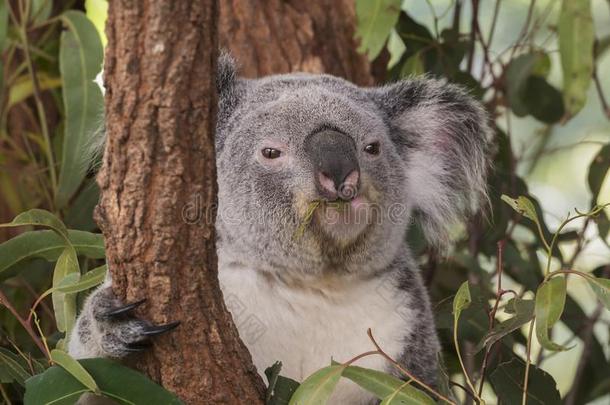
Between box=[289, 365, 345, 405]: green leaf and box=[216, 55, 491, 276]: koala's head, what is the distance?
17.9 inches

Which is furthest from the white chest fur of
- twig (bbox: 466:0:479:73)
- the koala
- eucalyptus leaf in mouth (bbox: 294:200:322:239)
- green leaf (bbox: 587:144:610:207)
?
twig (bbox: 466:0:479:73)

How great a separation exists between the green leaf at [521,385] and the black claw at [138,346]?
107 centimetres

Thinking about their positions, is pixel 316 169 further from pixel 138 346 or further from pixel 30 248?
pixel 30 248

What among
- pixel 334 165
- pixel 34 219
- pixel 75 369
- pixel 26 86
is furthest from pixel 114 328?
pixel 26 86

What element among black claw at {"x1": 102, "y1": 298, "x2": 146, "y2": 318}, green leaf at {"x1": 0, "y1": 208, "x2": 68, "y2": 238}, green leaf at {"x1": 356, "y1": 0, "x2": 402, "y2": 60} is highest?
green leaf at {"x1": 356, "y1": 0, "x2": 402, "y2": 60}

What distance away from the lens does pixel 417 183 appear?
2988 millimetres

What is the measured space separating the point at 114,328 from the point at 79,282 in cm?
20

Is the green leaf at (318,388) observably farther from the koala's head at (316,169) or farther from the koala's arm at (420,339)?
the koala's arm at (420,339)

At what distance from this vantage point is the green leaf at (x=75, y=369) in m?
1.99

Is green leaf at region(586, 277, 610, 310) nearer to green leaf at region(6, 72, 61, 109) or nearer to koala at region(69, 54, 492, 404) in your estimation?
koala at region(69, 54, 492, 404)

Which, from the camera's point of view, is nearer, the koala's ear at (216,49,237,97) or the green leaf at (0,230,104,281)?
the green leaf at (0,230,104,281)

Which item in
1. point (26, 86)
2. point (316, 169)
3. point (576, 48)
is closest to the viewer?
point (316, 169)

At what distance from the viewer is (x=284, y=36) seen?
12.0ft

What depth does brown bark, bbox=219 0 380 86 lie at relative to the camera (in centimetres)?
363
